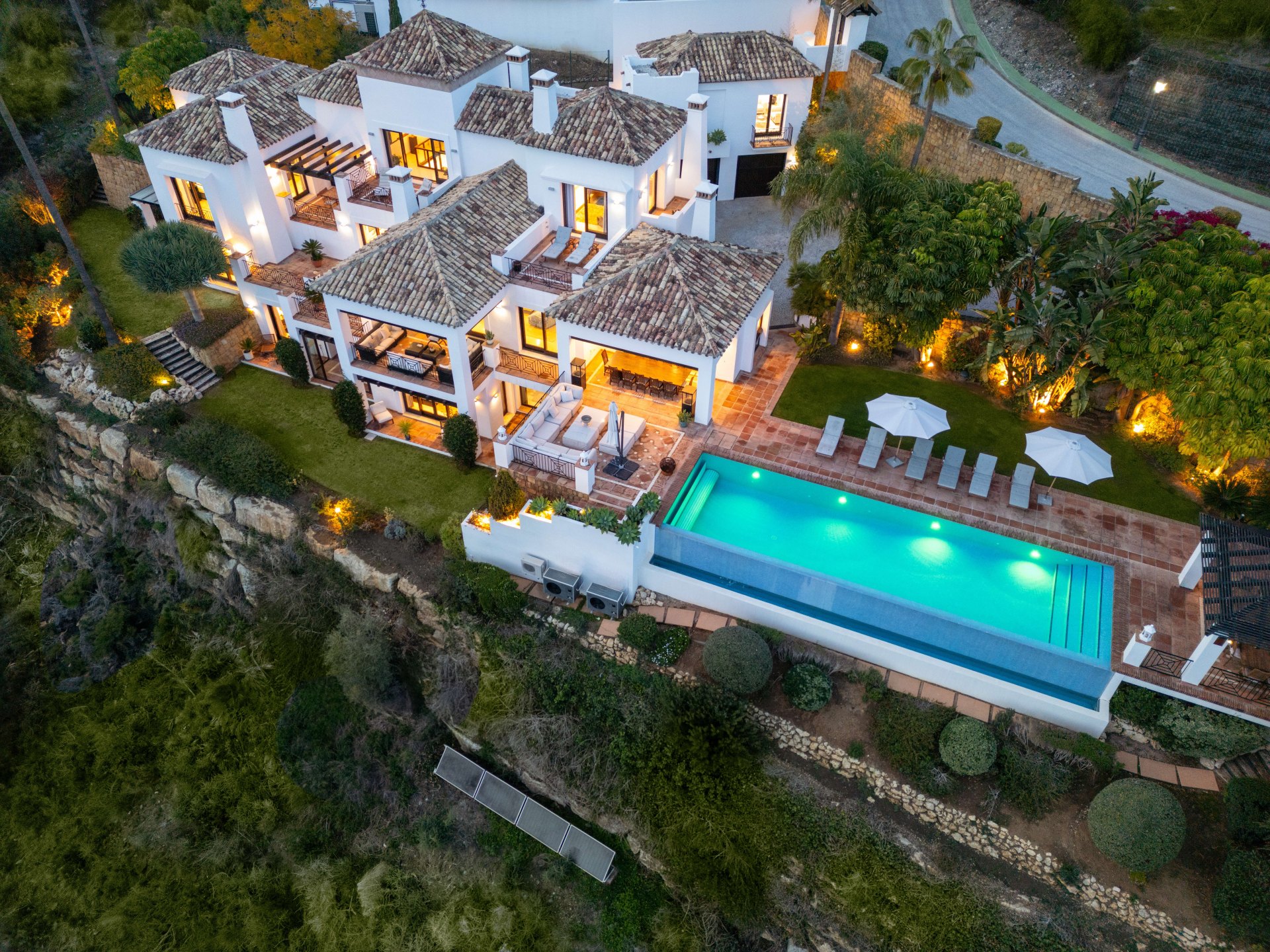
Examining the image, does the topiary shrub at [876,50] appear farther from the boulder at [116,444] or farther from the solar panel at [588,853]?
the solar panel at [588,853]

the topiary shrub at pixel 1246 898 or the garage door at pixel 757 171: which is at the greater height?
the garage door at pixel 757 171

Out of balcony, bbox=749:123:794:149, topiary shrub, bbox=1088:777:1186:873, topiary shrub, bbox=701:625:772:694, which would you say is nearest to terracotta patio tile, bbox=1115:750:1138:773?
topiary shrub, bbox=1088:777:1186:873

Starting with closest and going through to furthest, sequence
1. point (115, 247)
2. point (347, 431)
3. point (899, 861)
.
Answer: point (899, 861)
point (347, 431)
point (115, 247)

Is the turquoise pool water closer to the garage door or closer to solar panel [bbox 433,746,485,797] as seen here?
solar panel [bbox 433,746,485,797]

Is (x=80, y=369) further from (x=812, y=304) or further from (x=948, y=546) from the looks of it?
(x=948, y=546)

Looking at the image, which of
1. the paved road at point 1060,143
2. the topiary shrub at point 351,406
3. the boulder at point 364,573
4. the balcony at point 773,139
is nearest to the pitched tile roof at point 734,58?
the balcony at point 773,139

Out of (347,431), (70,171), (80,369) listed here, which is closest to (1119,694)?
(347,431)
